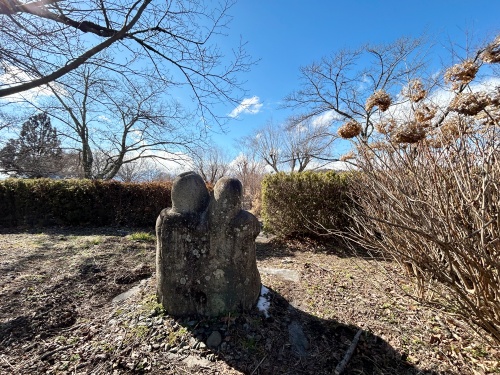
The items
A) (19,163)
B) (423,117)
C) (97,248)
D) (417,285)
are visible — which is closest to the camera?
(423,117)

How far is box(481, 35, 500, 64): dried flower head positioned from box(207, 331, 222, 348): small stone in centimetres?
261

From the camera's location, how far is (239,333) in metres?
2.03

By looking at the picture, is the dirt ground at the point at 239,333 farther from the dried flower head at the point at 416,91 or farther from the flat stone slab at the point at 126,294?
the dried flower head at the point at 416,91

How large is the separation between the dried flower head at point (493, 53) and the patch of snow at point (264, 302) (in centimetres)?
242

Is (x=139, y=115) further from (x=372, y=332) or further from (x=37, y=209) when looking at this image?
(x=372, y=332)

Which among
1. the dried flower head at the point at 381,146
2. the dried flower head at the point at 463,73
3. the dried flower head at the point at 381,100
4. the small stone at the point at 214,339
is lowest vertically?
the small stone at the point at 214,339

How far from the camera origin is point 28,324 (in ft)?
7.57

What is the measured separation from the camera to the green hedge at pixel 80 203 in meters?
6.89

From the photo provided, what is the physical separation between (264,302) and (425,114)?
6.90 feet

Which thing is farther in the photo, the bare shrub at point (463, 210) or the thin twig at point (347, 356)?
the thin twig at point (347, 356)

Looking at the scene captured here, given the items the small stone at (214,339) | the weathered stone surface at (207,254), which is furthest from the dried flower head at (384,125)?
the small stone at (214,339)

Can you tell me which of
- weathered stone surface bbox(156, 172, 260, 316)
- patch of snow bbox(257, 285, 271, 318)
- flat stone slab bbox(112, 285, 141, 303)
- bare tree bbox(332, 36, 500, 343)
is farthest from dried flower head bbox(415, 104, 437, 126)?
flat stone slab bbox(112, 285, 141, 303)

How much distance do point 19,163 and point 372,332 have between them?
51.9ft

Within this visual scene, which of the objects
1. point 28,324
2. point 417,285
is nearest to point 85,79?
point 28,324
